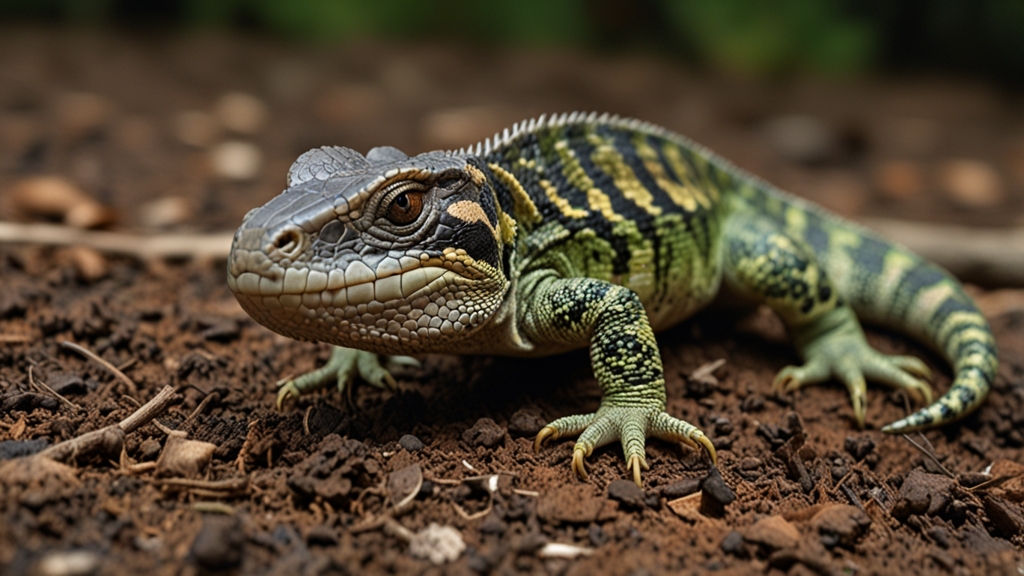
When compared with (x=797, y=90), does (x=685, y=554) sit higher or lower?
lower

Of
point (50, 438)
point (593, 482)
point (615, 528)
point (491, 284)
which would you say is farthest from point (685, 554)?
point (50, 438)

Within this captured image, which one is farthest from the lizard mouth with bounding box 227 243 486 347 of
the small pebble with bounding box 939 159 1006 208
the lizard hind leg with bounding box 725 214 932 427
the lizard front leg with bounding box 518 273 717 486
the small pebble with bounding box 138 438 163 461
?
the small pebble with bounding box 939 159 1006 208

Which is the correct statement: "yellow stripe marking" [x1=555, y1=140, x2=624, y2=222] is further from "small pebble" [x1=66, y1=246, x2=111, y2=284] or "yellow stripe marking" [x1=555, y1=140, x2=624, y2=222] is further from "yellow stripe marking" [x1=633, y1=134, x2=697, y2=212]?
"small pebble" [x1=66, y1=246, x2=111, y2=284]

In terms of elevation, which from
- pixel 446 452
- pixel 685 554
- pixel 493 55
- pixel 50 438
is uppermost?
pixel 493 55

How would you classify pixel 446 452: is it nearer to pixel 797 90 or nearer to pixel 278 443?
pixel 278 443

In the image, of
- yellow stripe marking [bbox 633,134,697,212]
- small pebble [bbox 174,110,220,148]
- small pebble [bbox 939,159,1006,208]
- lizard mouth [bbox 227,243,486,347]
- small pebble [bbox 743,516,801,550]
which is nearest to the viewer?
small pebble [bbox 743,516,801,550]

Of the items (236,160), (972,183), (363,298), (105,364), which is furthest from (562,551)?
(972,183)

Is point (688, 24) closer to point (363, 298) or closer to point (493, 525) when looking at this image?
point (363, 298)
